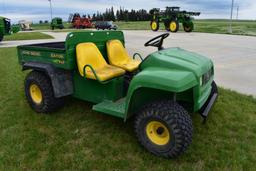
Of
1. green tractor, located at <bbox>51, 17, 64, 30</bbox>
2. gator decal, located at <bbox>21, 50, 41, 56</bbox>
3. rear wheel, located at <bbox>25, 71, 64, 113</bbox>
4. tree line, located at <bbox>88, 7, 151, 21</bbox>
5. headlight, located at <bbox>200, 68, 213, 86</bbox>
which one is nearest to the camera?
headlight, located at <bbox>200, 68, 213, 86</bbox>

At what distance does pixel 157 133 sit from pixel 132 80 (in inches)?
25.4

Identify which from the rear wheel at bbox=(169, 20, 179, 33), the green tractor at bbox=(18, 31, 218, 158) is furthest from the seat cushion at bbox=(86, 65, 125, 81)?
the rear wheel at bbox=(169, 20, 179, 33)

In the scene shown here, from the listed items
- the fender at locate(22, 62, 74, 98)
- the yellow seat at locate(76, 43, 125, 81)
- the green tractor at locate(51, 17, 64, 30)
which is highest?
the green tractor at locate(51, 17, 64, 30)

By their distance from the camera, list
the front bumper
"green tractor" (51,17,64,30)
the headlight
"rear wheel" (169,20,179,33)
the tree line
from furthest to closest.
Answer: the tree line → "green tractor" (51,17,64,30) → "rear wheel" (169,20,179,33) → the front bumper → the headlight

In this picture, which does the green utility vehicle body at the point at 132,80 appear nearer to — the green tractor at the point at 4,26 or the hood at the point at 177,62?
the hood at the point at 177,62

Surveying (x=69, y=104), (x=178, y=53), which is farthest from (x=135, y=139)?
(x=69, y=104)

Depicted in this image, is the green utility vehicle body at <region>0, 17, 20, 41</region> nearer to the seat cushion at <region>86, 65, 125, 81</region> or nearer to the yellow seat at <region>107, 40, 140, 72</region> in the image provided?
the yellow seat at <region>107, 40, 140, 72</region>

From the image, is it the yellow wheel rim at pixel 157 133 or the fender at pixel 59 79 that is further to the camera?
the fender at pixel 59 79

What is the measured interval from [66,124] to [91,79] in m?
0.74

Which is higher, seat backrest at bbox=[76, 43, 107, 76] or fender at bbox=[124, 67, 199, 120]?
seat backrest at bbox=[76, 43, 107, 76]

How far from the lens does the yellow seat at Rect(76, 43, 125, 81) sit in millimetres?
3148

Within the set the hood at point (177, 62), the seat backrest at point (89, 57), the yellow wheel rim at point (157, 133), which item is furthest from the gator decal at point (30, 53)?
the yellow wheel rim at point (157, 133)

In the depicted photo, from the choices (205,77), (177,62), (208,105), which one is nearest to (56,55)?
(177,62)

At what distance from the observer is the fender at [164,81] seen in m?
2.29
